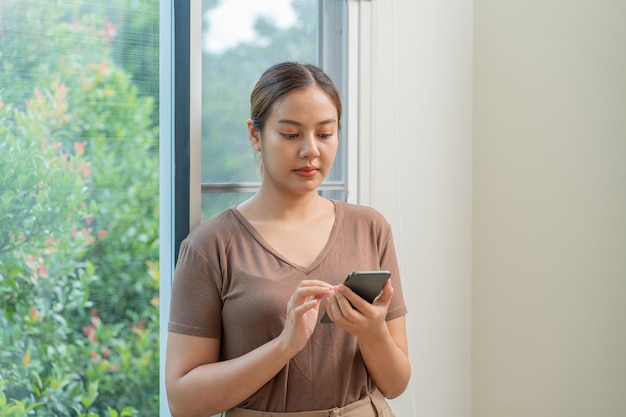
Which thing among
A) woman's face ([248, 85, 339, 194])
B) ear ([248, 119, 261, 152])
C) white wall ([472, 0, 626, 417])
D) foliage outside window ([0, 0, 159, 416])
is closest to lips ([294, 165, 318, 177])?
woman's face ([248, 85, 339, 194])

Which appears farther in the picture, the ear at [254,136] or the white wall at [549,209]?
the white wall at [549,209]

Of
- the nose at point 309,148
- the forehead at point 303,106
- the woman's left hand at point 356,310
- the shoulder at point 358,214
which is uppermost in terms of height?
the forehead at point 303,106

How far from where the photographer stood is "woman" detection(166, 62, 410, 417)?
5.09 feet

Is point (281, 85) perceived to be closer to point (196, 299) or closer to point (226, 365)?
point (196, 299)

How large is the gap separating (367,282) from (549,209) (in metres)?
1.15

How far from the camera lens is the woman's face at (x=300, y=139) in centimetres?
161

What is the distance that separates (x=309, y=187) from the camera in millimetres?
1649

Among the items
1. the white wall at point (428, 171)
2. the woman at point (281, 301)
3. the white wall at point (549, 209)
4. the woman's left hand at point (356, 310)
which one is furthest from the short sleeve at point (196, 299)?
the white wall at point (549, 209)

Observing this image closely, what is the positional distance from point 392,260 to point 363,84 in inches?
24.4

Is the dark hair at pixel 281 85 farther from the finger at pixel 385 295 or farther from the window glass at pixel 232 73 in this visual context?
the finger at pixel 385 295

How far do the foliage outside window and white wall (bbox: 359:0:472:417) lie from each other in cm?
70

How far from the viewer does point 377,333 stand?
5.23ft

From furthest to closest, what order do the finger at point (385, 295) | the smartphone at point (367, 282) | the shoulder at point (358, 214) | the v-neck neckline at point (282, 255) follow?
the shoulder at point (358, 214) → the v-neck neckline at point (282, 255) → the finger at point (385, 295) → the smartphone at point (367, 282)

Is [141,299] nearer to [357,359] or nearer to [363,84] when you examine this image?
[357,359]
